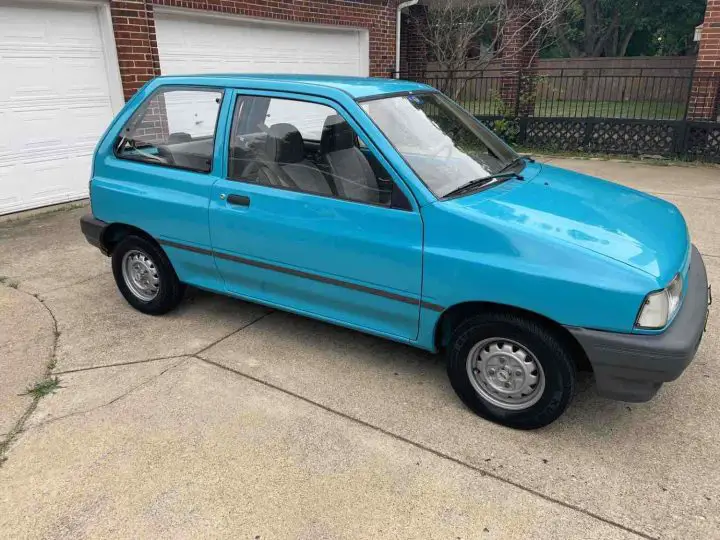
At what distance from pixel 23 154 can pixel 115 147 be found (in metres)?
3.75

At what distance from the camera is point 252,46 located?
30.6 ft

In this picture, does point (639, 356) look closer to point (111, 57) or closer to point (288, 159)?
point (288, 159)

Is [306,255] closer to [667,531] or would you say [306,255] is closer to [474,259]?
[474,259]

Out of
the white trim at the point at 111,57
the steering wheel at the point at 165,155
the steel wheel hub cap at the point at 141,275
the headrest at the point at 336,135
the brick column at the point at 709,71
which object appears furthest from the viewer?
the brick column at the point at 709,71

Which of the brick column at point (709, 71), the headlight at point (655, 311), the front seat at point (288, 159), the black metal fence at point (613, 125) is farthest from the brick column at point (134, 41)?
the brick column at point (709, 71)

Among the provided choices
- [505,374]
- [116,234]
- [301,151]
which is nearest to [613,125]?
[301,151]

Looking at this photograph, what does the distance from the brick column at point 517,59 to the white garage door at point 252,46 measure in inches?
132

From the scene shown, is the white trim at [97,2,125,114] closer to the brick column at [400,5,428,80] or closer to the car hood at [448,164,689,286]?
the car hood at [448,164,689,286]

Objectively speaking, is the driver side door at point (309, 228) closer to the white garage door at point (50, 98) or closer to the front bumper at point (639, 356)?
the front bumper at point (639, 356)

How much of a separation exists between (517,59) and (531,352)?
1221 centimetres

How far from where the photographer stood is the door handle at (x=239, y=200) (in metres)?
3.47

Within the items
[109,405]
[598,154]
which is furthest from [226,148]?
[598,154]

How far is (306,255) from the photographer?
131 inches

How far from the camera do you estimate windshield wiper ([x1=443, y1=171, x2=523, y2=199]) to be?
10.2ft
